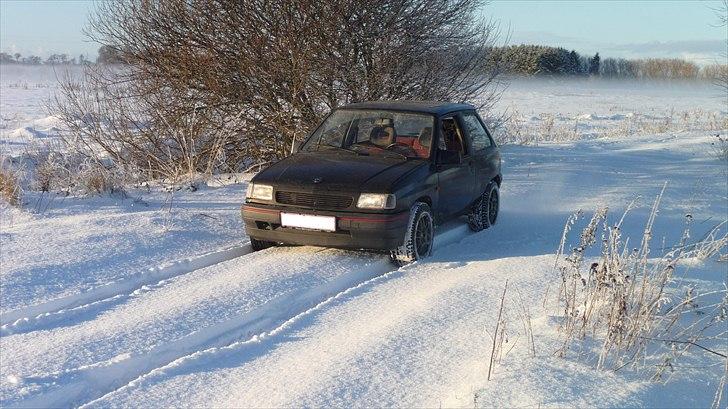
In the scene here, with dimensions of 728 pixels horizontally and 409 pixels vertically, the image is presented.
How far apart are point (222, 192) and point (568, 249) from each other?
474cm

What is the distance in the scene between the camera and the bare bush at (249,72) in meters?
12.0

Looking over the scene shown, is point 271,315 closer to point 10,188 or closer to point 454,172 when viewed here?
point 454,172

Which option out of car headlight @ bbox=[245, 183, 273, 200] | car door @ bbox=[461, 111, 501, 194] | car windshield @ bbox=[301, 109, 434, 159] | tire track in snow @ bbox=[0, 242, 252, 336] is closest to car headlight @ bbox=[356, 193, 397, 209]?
car headlight @ bbox=[245, 183, 273, 200]

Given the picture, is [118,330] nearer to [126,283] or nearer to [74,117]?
[126,283]

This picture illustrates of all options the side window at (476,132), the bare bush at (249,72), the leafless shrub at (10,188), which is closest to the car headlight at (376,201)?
the side window at (476,132)

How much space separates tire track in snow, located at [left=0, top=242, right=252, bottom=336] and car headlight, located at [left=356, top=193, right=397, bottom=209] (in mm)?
1397

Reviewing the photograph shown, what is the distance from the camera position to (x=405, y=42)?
12.5 m

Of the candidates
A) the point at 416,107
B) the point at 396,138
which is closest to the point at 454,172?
the point at 396,138

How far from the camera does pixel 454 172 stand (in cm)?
748

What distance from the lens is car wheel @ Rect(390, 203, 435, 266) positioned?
6.41 metres

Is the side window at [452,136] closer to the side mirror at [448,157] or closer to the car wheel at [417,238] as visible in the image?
the side mirror at [448,157]

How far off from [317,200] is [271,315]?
1.64m

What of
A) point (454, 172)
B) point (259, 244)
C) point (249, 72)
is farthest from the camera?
point (249, 72)

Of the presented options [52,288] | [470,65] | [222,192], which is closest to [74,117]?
[222,192]
